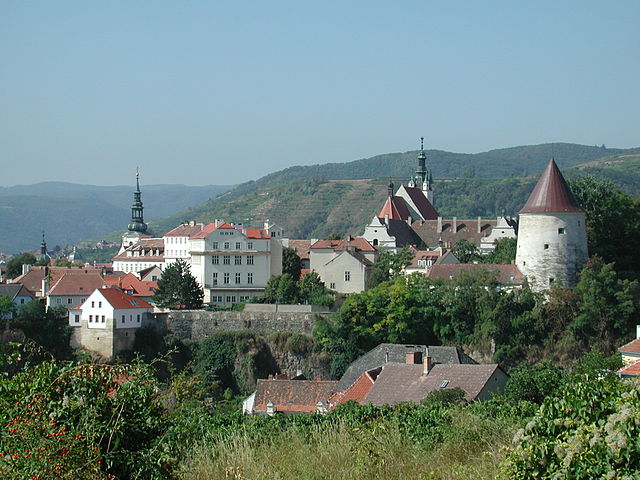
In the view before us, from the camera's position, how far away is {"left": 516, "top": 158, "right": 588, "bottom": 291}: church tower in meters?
42.6

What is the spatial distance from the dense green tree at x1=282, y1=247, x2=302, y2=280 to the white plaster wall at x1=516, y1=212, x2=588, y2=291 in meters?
15.1

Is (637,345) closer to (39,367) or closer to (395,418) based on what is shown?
(395,418)

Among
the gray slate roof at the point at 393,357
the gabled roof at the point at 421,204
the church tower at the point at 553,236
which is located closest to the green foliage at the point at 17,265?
the gabled roof at the point at 421,204

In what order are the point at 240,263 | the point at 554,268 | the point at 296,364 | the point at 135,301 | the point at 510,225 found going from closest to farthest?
the point at 554,268, the point at 296,364, the point at 135,301, the point at 240,263, the point at 510,225

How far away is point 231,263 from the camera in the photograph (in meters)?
53.0

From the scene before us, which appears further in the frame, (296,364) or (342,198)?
(342,198)

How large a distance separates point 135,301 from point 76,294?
6438mm

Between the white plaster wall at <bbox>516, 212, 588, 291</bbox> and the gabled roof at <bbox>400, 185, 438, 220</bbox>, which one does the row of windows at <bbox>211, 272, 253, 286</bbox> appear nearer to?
the white plaster wall at <bbox>516, 212, 588, 291</bbox>

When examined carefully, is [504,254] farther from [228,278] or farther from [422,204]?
[422,204]

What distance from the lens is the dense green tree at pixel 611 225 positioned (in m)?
45.8

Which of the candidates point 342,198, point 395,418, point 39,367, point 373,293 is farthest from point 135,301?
point 342,198

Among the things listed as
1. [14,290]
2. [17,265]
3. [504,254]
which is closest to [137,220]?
[17,265]

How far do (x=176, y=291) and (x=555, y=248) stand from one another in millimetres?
18100

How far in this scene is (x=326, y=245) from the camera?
56.8 meters
